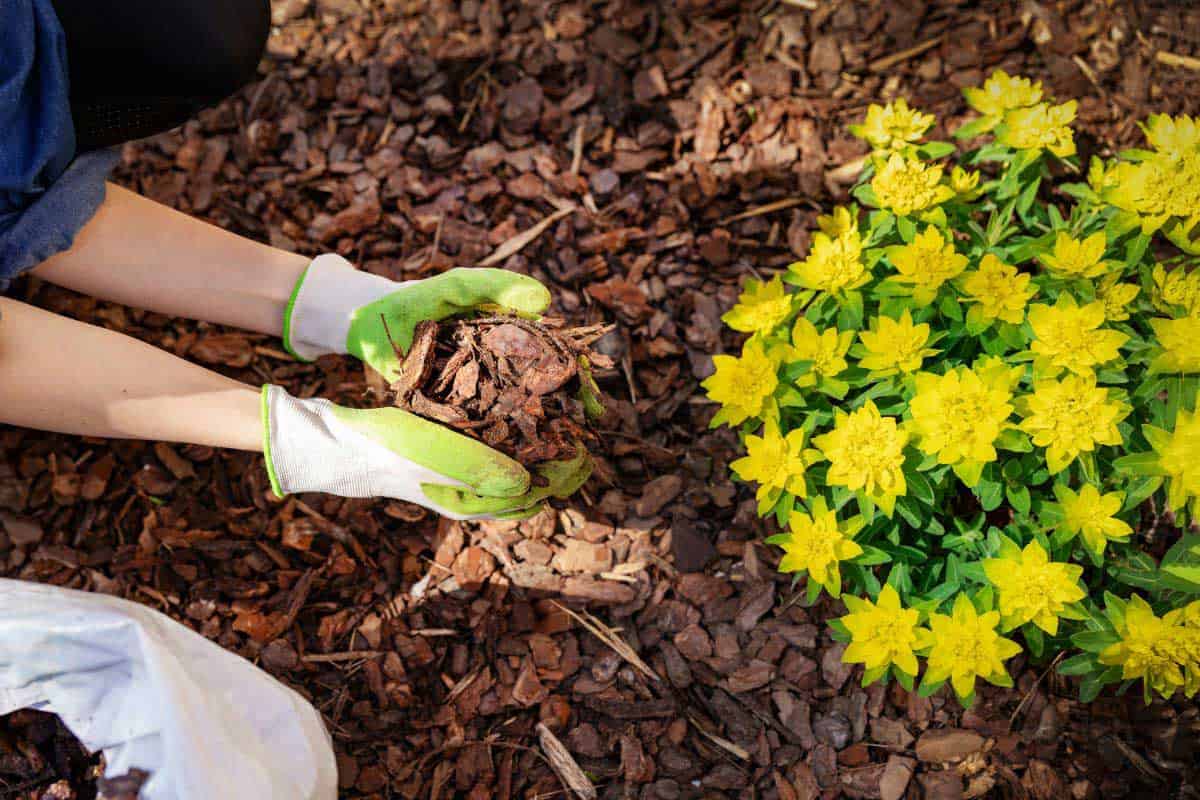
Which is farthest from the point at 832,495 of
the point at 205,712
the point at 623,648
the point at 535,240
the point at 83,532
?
the point at 83,532

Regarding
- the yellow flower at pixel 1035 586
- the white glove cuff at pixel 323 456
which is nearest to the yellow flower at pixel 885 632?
the yellow flower at pixel 1035 586

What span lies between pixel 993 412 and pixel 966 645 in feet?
1.31

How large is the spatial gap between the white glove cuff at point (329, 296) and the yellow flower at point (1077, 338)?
129 centimetres

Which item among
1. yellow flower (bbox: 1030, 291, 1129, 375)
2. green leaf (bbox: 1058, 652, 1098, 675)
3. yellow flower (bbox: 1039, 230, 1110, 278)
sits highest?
yellow flower (bbox: 1039, 230, 1110, 278)

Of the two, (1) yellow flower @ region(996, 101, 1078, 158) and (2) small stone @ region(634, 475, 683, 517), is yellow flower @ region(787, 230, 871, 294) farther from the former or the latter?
(2) small stone @ region(634, 475, 683, 517)

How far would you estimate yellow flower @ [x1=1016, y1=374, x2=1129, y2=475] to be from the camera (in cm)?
139

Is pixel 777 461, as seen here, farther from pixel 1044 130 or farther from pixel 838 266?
pixel 1044 130

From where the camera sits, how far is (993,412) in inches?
54.6

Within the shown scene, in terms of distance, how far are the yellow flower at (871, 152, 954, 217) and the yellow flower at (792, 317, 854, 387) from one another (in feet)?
0.87

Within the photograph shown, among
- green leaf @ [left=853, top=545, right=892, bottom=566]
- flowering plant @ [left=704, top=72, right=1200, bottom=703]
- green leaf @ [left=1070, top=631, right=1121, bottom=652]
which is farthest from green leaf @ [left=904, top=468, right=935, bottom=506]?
green leaf @ [left=1070, top=631, right=1121, bottom=652]

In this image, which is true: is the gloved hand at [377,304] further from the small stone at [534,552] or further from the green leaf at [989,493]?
the green leaf at [989,493]

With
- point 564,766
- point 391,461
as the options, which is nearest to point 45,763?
point 391,461

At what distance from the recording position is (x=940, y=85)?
7.52ft

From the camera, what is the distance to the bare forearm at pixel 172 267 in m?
1.78
